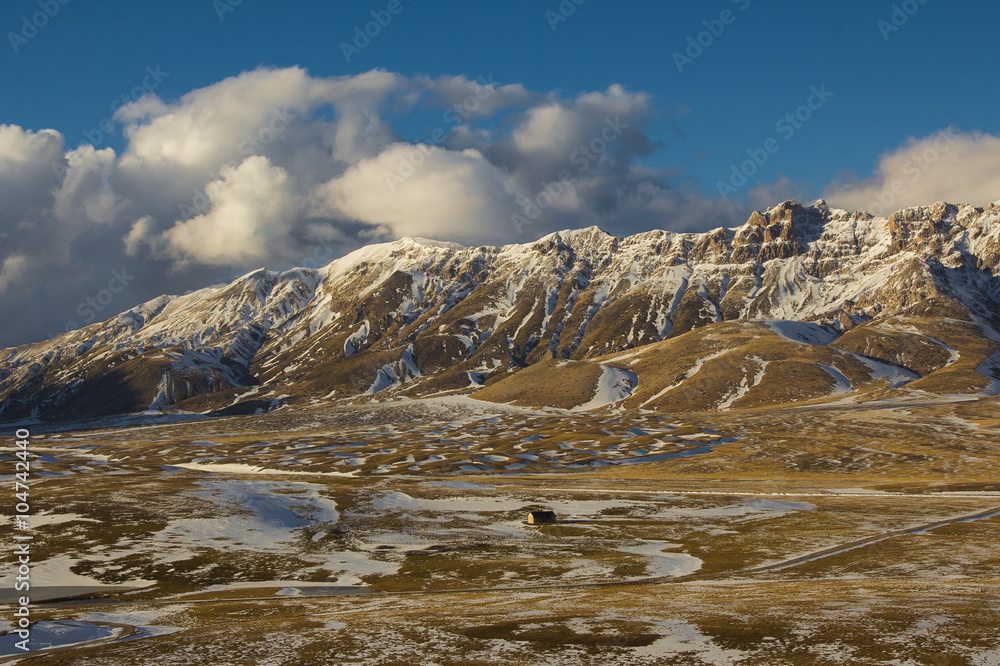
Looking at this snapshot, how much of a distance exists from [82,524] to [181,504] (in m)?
14.9

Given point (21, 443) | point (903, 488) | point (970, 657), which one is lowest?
point (903, 488)

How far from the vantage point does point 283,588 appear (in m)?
63.5

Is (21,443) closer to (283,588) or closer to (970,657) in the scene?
(283,588)

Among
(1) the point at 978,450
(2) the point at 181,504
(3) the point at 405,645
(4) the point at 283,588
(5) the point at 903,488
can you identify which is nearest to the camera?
(3) the point at 405,645

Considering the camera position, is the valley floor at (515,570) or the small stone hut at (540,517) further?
the small stone hut at (540,517)

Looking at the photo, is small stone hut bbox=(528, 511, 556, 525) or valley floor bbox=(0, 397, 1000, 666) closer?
valley floor bbox=(0, 397, 1000, 666)

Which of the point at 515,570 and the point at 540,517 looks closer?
the point at 515,570

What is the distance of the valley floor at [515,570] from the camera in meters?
35.4

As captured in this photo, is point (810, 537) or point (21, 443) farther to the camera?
point (810, 537)

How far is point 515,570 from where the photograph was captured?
70.2m

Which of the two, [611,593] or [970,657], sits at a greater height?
[970,657]

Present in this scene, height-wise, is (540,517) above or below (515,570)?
above

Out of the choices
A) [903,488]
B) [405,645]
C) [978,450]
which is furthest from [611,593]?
[978,450]

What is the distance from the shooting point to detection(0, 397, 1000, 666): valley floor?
116 feet
